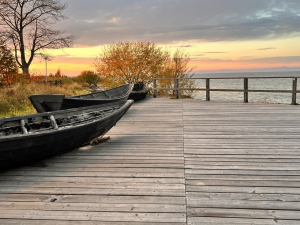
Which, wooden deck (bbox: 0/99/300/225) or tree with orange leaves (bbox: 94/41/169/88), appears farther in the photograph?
tree with orange leaves (bbox: 94/41/169/88)

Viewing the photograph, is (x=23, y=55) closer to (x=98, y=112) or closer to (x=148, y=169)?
(x=98, y=112)

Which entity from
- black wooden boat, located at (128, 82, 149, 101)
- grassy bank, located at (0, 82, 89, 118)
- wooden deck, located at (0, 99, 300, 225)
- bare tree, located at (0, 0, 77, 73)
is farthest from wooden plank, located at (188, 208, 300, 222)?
bare tree, located at (0, 0, 77, 73)

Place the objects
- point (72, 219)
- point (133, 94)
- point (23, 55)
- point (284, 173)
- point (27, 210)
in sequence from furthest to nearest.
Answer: point (23, 55) → point (133, 94) → point (284, 173) → point (27, 210) → point (72, 219)

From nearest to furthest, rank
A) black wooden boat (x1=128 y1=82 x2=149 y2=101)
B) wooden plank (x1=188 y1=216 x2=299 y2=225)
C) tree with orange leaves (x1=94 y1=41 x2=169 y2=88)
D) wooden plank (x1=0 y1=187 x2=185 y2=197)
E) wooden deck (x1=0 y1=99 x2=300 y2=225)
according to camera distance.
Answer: wooden plank (x1=188 y1=216 x2=299 y2=225)
wooden deck (x1=0 y1=99 x2=300 y2=225)
wooden plank (x1=0 y1=187 x2=185 y2=197)
black wooden boat (x1=128 y1=82 x2=149 y2=101)
tree with orange leaves (x1=94 y1=41 x2=169 y2=88)

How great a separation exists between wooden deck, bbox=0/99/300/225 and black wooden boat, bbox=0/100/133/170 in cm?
22

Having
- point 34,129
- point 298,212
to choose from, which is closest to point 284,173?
point 298,212

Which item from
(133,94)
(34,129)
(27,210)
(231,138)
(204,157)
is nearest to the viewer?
(27,210)

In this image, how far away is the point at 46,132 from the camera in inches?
130

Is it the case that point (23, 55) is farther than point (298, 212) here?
Yes

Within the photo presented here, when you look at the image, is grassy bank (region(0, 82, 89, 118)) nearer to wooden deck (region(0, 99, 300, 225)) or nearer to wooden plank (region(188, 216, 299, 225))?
wooden deck (region(0, 99, 300, 225))

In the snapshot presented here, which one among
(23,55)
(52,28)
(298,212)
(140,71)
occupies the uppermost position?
(52,28)

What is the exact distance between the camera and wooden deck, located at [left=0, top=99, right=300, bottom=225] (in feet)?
7.39

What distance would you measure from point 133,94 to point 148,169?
828cm

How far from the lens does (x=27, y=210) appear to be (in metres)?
2.38
